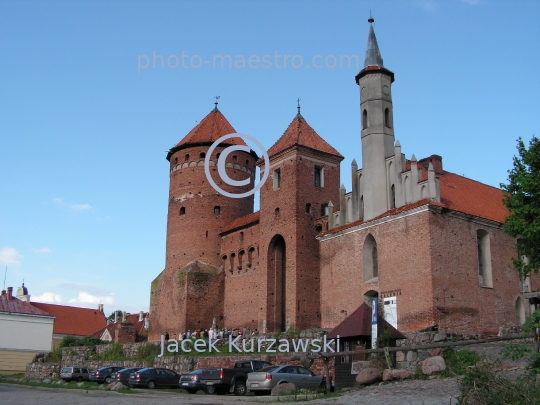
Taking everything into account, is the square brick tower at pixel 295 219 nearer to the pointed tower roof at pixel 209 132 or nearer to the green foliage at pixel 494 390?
the pointed tower roof at pixel 209 132

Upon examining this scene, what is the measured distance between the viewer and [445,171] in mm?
33500

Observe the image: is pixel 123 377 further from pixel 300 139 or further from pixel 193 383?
pixel 300 139

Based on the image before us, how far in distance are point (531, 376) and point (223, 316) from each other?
28928 millimetres

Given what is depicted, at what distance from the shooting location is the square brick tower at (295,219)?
1284 inches

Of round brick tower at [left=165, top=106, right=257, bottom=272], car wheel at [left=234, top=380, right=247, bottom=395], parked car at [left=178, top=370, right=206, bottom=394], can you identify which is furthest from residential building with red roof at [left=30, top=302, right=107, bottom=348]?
car wheel at [left=234, top=380, right=247, bottom=395]

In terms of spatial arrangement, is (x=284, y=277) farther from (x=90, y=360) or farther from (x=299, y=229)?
(x=90, y=360)

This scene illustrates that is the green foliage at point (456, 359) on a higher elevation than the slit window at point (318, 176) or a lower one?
lower

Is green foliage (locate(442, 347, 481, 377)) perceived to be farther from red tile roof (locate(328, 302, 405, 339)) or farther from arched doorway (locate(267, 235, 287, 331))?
arched doorway (locate(267, 235, 287, 331))

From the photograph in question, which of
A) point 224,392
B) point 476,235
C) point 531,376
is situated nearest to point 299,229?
point 476,235

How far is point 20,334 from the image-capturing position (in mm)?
49500

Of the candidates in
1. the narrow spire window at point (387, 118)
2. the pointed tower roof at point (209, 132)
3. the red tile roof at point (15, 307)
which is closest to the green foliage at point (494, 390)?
the narrow spire window at point (387, 118)

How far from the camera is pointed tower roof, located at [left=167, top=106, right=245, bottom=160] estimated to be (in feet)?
138

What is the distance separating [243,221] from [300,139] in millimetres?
7297

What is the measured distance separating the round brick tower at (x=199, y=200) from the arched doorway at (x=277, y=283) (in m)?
6.41
